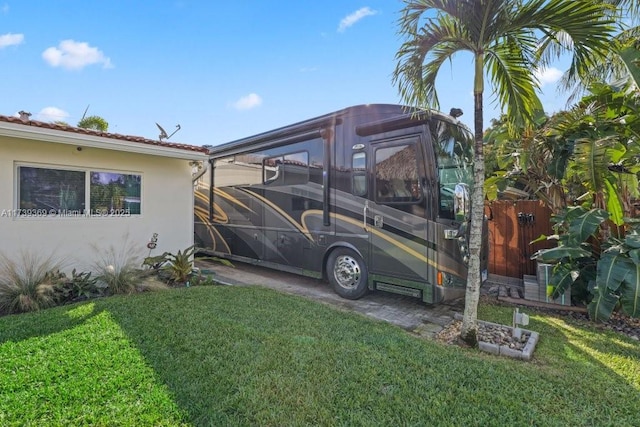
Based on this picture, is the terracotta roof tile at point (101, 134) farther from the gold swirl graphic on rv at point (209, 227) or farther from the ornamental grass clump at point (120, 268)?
the gold swirl graphic on rv at point (209, 227)

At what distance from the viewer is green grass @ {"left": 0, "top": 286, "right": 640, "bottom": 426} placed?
2.36 m

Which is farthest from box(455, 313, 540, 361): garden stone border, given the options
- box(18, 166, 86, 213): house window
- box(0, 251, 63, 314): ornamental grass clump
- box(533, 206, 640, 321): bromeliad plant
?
box(18, 166, 86, 213): house window

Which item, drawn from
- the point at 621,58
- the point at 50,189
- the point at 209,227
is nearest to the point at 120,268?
the point at 50,189

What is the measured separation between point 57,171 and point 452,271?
269 inches

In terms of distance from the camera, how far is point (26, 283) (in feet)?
15.9

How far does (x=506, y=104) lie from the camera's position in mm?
4105

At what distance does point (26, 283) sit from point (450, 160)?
6.65 metres

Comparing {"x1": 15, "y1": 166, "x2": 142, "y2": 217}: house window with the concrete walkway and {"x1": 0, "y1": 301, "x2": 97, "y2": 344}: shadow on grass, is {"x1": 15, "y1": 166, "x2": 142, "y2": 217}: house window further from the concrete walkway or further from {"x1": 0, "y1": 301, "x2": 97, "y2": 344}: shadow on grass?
the concrete walkway

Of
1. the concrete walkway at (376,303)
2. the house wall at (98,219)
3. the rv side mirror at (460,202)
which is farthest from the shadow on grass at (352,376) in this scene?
the house wall at (98,219)

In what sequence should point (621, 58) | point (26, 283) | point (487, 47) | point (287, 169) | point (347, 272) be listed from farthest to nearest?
1. point (287, 169)
2. point (347, 272)
3. point (26, 283)
4. point (621, 58)
5. point (487, 47)

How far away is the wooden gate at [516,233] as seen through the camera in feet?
21.7

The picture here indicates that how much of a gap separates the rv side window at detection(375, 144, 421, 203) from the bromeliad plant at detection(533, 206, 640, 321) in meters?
2.20

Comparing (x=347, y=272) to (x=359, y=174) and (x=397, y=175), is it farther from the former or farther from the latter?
(x=397, y=175)

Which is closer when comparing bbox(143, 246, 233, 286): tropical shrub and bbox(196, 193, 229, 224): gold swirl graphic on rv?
bbox(143, 246, 233, 286): tropical shrub
